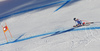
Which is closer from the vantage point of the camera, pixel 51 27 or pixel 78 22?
pixel 78 22

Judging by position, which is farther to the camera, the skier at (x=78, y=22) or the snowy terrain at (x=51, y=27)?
the skier at (x=78, y=22)

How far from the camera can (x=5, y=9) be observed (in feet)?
20.7

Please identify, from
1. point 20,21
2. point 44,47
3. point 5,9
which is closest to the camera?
point 44,47

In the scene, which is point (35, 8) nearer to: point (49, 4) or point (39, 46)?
point (49, 4)

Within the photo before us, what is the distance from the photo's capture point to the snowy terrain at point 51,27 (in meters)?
3.89

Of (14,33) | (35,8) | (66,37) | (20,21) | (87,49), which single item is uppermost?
(35,8)

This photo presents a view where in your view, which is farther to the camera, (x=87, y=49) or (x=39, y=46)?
(x=39, y=46)

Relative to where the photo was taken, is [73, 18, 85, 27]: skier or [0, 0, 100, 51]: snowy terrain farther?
[73, 18, 85, 27]: skier

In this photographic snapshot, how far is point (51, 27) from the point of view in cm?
469

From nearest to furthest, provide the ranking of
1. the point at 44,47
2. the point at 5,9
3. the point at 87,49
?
the point at 87,49, the point at 44,47, the point at 5,9

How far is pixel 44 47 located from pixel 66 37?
2.47ft

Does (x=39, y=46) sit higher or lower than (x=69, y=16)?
lower

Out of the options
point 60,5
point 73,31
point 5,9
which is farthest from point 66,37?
point 5,9

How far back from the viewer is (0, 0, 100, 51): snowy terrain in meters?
3.89
